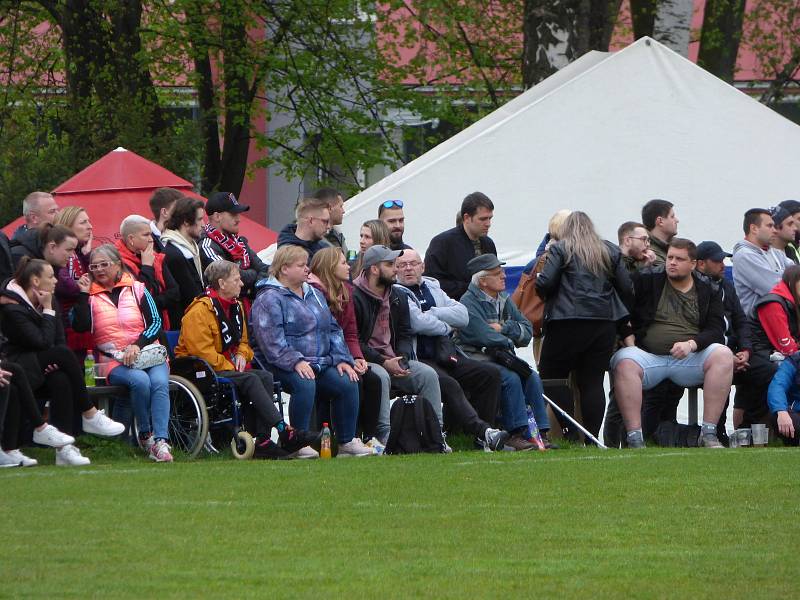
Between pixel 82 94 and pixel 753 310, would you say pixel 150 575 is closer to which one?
pixel 753 310

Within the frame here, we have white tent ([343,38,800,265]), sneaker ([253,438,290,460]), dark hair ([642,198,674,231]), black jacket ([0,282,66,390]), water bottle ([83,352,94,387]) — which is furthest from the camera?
white tent ([343,38,800,265])

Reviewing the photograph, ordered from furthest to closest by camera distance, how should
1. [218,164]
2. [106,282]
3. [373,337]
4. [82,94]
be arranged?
[218,164], [82,94], [373,337], [106,282]

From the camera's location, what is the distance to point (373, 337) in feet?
38.9

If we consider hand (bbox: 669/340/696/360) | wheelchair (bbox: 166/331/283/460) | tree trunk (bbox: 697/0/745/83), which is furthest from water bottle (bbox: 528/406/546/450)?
tree trunk (bbox: 697/0/745/83)

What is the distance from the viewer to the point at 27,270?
10.5 metres

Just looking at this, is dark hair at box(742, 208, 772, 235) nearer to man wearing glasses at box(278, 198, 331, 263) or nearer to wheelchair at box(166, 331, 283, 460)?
man wearing glasses at box(278, 198, 331, 263)

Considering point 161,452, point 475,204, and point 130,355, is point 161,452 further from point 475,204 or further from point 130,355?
point 475,204

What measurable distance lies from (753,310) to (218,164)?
15.4 m

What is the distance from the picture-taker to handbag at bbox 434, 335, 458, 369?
474 inches

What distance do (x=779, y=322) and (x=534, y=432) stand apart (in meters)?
2.21

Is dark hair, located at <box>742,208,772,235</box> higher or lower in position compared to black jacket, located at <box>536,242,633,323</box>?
higher

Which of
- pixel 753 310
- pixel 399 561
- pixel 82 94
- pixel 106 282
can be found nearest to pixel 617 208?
pixel 753 310

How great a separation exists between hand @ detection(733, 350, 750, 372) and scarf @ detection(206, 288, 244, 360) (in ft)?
13.2

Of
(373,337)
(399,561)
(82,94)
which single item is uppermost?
(82,94)
